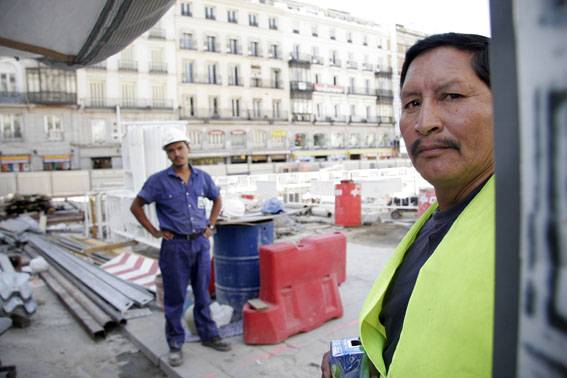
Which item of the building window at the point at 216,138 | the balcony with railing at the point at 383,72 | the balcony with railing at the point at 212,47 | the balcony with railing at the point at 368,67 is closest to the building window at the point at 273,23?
the balcony with railing at the point at 212,47

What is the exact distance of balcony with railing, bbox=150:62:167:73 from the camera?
4231 cm

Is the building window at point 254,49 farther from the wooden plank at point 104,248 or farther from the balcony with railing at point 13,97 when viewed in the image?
the wooden plank at point 104,248

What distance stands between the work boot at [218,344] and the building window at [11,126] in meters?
39.6

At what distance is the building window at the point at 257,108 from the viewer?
48.2 metres

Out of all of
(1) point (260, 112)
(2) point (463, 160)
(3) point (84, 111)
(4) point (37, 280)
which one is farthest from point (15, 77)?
(2) point (463, 160)

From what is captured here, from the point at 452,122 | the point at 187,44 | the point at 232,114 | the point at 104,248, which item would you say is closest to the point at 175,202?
the point at 452,122

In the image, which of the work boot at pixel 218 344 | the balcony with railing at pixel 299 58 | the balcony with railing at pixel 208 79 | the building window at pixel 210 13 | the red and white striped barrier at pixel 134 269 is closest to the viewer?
the work boot at pixel 218 344

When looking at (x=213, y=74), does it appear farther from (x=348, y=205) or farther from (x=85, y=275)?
(x=85, y=275)

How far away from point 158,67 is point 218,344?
42489 mm

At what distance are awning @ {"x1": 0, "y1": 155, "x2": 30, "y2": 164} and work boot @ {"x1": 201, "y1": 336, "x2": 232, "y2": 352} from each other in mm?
38319

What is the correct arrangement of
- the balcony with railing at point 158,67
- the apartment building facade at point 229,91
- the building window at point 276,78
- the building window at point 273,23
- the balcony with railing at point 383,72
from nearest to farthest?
the apartment building facade at point 229,91
the balcony with railing at point 158,67
the building window at point 273,23
the building window at point 276,78
the balcony with railing at point 383,72

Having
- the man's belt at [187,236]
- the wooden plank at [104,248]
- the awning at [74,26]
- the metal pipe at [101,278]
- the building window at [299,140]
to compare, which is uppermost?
the building window at [299,140]

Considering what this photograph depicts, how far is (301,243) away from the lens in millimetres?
4867

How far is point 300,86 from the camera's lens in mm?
51781
